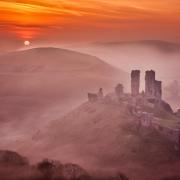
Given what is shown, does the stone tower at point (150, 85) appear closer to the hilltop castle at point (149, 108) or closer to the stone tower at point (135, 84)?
the hilltop castle at point (149, 108)

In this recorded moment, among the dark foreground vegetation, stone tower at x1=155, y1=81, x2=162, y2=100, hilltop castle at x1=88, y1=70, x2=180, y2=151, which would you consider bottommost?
the dark foreground vegetation

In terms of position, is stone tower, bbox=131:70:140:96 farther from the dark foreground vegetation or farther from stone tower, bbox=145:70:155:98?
the dark foreground vegetation

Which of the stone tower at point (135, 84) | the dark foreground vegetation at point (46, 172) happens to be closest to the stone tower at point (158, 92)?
the stone tower at point (135, 84)

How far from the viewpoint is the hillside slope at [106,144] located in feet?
315

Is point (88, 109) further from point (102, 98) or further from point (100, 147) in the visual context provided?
point (100, 147)

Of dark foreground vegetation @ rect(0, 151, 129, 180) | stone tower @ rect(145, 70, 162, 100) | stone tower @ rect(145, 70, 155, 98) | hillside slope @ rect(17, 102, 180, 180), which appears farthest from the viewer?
stone tower @ rect(145, 70, 155, 98)

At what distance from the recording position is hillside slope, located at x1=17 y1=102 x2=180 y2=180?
9588 cm

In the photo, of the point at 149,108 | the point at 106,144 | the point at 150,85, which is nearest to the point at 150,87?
the point at 150,85

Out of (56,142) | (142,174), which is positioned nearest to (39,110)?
(56,142)

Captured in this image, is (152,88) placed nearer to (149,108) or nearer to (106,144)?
(149,108)

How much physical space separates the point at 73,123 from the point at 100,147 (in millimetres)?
22873

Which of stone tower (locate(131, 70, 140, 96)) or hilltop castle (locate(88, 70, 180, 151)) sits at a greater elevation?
stone tower (locate(131, 70, 140, 96))

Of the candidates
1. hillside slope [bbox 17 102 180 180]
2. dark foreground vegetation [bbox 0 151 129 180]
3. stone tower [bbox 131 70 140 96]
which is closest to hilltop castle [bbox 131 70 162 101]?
stone tower [bbox 131 70 140 96]

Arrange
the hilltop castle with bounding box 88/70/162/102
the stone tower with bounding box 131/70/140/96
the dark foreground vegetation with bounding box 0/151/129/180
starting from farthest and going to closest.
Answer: the stone tower with bounding box 131/70/140/96 < the hilltop castle with bounding box 88/70/162/102 < the dark foreground vegetation with bounding box 0/151/129/180
